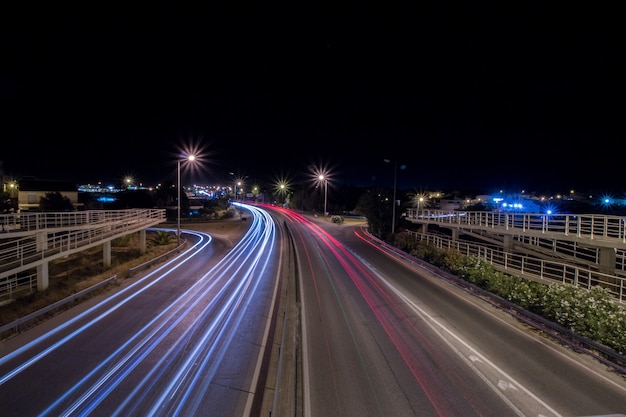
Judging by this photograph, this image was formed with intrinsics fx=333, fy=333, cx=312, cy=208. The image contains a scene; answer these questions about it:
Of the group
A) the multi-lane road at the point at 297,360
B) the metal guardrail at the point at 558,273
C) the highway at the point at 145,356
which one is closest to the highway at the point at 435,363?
the multi-lane road at the point at 297,360

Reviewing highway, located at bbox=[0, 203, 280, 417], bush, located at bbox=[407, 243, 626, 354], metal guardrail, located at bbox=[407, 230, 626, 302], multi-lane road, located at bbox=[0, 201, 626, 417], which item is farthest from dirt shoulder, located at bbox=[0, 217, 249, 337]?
metal guardrail, located at bbox=[407, 230, 626, 302]

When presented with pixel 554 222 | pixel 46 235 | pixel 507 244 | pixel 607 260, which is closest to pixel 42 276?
pixel 46 235

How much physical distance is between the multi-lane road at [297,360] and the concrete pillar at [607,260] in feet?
22.9

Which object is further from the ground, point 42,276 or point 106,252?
point 106,252

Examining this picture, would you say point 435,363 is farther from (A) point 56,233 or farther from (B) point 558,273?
(A) point 56,233

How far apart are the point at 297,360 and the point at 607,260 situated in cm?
1664

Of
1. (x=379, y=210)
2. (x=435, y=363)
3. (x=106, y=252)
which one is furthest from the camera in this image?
(x=379, y=210)

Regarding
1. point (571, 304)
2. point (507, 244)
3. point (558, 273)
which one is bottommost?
point (558, 273)

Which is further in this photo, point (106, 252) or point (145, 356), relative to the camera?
Result: point (106, 252)

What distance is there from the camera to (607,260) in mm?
16391

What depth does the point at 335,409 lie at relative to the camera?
698 cm

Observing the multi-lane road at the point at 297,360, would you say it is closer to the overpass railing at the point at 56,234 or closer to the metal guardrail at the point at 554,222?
the overpass railing at the point at 56,234

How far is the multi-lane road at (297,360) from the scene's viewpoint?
7.17 meters

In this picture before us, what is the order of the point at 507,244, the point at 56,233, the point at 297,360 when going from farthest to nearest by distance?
the point at 56,233 < the point at 507,244 < the point at 297,360
